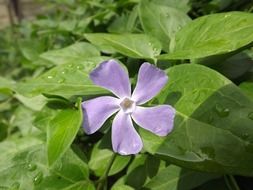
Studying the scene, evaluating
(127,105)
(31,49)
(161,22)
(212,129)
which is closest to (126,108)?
(127,105)

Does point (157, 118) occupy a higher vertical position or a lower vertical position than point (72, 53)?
higher

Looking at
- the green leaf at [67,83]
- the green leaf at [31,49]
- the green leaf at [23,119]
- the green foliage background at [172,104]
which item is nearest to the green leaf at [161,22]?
the green foliage background at [172,104]

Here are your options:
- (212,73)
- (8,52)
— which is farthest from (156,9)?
(8,52)

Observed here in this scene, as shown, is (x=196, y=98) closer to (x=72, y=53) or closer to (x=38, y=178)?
(x=38, y=178)

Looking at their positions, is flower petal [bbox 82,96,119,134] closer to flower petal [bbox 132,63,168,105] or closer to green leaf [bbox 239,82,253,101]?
flower petal [bbox 132,63,168,105]

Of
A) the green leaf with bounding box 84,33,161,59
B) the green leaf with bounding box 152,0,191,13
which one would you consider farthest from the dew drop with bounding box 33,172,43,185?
the green leaf with bounding box 152,0,191,13

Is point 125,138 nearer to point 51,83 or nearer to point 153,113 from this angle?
point 153,113

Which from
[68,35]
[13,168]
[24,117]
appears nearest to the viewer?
[13,168]

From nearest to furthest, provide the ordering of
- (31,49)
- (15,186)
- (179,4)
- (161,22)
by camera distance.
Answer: (15,186), (161,22), (179,4), (31,49)
